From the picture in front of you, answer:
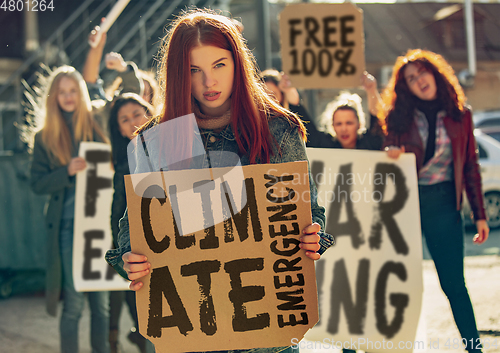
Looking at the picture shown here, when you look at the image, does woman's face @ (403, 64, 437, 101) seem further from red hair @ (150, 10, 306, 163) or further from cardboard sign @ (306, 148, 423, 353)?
red hair @ (150, 10, 306, 163)

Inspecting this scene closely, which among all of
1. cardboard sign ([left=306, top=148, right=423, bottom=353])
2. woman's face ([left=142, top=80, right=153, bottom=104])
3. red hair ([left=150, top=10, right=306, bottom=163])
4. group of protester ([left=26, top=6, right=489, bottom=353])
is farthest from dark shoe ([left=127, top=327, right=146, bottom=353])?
red hair ([left=150, top=10, right=306, bottom=163])

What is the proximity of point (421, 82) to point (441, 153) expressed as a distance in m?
0.44

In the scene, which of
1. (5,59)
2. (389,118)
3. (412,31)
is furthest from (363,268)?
(412,31)

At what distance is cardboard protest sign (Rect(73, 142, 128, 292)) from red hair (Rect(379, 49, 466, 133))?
184cm

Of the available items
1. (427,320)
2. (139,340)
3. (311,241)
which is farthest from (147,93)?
(427,320)

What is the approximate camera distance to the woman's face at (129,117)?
279cm

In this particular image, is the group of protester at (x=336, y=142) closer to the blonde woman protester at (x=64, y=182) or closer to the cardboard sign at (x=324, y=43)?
the blonde woman protester at (x=64, y=182)

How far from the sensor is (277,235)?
4.92ft

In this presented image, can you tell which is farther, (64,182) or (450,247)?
(64,182)

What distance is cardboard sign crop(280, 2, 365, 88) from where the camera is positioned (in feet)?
10.5

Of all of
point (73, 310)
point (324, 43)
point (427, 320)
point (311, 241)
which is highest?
point (324, 43)

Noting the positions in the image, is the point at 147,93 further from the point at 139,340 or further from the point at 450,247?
the point at 450,247

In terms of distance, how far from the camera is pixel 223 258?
1.49 m

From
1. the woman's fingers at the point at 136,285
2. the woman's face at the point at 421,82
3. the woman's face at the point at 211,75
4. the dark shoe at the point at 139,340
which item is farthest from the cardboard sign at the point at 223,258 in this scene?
the woman's face at the point at 421,82
